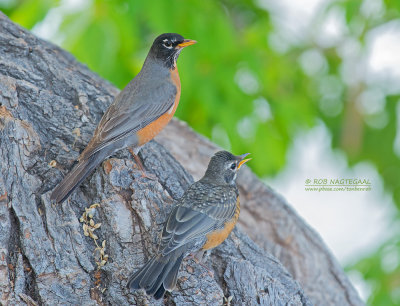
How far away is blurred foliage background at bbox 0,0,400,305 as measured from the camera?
5.43 metres

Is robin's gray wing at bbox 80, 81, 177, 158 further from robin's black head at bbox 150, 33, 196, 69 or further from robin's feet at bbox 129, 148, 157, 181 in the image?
robin's black head at bbox 150, 33, 196, 69

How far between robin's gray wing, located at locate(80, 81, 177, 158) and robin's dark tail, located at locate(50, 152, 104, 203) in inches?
2.4

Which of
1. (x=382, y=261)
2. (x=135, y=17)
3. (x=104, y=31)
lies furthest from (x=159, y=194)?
(x=382, y=261)

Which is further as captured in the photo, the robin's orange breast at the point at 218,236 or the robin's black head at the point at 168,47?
the robin's black head at the point at 168,47

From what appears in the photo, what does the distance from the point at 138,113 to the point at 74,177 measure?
1058 millimetres

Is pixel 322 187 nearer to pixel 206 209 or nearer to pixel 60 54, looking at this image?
pixel 206 209

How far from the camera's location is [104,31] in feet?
17.3

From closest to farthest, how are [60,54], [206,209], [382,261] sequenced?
[206,209]
[60,54]
[382,261]

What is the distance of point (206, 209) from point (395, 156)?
193 inches

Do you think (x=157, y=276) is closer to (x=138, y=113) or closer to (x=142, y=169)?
(x=142, y=169)

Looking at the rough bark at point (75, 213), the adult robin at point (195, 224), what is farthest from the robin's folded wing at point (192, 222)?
the rough bark at point (75, 213)

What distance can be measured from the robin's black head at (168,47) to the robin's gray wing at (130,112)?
0.33 m

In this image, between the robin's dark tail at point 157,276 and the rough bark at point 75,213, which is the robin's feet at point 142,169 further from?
the robin's dark tail at point 157,276

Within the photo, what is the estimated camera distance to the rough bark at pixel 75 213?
3486mm
